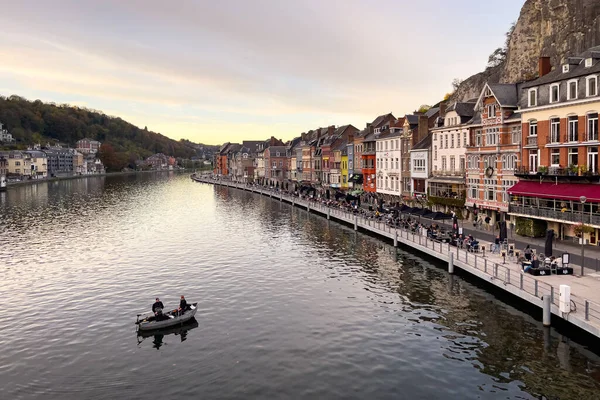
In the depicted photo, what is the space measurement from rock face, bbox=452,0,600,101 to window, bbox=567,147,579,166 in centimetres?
3301

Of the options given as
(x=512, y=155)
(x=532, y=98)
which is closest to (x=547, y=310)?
(x=532, y=98)

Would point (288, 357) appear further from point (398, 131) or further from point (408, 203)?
point (398, 131)

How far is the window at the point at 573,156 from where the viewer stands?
46.6 meters

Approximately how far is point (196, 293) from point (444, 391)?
72.8 feet

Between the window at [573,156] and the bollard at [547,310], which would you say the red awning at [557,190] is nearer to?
the window at [573,156]

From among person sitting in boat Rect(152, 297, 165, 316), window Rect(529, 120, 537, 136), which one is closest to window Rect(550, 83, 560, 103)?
window Rect(529, 120, 537, 136)

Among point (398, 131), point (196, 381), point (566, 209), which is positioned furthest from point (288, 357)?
point (398, 131)

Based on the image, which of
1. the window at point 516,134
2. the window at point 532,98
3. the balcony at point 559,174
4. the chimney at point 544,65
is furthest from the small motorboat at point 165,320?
the chimney at point 544,65

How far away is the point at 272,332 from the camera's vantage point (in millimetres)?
30875

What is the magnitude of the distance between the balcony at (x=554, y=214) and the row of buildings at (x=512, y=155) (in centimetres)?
9

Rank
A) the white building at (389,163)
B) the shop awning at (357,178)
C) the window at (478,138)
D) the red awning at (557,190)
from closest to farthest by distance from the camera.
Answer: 1. the red awning at (557,190)
2. the window at (478,138)
3. the white building at (389,163)
4. the shop awning at (357,178)

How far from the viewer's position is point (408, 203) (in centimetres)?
8194

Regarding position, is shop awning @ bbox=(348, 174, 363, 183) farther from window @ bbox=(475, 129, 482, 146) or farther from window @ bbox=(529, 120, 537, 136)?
window @ bbox=(529, 120, 537, 136)

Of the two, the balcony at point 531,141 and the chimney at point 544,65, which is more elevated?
the chimney at point 544,65
